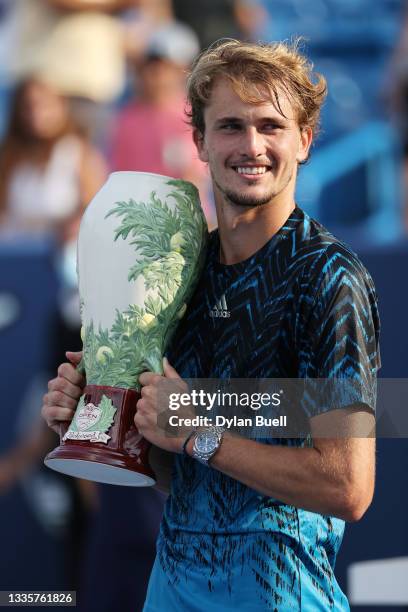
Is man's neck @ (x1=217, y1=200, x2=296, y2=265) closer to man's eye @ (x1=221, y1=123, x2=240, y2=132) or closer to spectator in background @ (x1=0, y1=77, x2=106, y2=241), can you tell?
man's eye @ (x1=221, y1=123, x2=240, y2=132)

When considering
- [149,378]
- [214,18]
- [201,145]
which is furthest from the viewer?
[214,18]

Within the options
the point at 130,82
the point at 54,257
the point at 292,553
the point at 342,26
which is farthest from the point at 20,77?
the point at 292,553

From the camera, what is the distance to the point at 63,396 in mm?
2416

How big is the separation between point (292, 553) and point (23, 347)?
2.77 meters

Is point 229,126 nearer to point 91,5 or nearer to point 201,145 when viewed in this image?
point 201,145

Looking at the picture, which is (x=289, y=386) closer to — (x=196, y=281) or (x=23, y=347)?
(x=196, y=281)

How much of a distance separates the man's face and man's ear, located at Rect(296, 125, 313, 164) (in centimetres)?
2

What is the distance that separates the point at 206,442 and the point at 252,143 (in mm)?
600

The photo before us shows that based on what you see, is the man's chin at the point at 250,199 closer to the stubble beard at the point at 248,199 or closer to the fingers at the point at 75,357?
the stubble beard at the point at 248,199

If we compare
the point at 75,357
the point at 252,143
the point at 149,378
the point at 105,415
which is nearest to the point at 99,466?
the point at 105,415

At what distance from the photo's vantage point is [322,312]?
2.08 m

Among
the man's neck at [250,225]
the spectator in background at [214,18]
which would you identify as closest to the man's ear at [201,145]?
the man's neck at [250,225]

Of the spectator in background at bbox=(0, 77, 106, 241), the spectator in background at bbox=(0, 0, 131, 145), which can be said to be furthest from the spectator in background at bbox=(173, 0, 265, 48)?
the spectator in background at bbox=(0, 77, 106, 241)

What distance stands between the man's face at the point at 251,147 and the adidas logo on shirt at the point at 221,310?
8.2 inches
